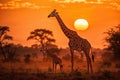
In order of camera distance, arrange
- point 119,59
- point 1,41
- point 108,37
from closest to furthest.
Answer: point 119,59 < point 108,37 < point 1,41

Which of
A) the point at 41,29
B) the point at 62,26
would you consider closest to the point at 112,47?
the point at 62,26

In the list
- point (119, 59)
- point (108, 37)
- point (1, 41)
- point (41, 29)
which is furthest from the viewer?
point (41, 29)

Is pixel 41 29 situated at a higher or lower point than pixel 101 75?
higher

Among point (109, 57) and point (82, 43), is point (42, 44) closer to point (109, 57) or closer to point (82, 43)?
point (109, 57)

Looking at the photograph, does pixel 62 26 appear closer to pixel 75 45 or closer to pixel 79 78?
pixel 75 45

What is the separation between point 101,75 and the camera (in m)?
21.6

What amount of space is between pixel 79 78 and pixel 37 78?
176cm

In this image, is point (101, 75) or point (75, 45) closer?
point (101, 75)

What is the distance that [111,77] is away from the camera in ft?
69.2

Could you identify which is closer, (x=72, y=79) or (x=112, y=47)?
(x=72, y=79)

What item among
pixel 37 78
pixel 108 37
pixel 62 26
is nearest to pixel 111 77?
pixel 37 78

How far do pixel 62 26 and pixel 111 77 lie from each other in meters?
5.38

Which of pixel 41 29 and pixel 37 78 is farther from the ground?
pixel 41 29

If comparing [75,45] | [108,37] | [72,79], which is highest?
[108,37]
